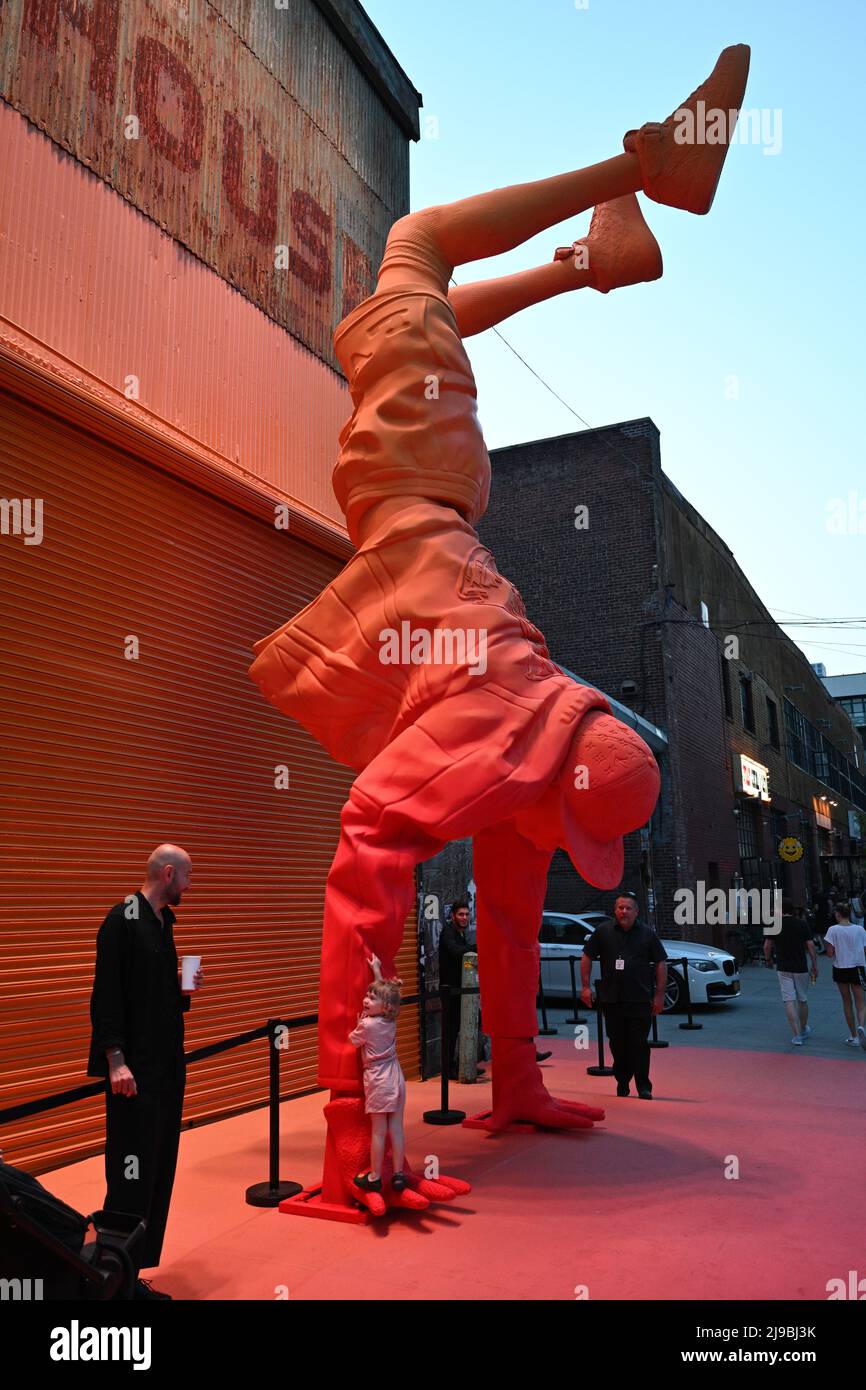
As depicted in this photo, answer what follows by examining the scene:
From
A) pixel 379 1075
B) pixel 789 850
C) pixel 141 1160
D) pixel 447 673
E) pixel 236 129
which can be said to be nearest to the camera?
pixel 141 1160

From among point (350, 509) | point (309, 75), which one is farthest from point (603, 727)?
point (309, 75)

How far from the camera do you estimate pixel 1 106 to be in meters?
6.44

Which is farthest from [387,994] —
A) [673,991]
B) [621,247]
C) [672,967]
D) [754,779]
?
[754,779]

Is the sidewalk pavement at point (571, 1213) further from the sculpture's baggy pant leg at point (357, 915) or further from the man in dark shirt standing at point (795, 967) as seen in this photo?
the man in dark shirt standing at point (795, 967)

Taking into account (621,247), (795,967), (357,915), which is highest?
(621,247)

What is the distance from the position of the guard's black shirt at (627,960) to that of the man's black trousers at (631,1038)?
11cm

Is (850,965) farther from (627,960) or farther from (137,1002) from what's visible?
(137,1002)

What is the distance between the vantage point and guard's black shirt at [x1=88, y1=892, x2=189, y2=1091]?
3.93m

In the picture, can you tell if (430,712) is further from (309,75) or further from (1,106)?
(309,75)

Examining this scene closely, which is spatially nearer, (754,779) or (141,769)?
(141,769)

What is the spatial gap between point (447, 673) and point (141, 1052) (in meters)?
2.48


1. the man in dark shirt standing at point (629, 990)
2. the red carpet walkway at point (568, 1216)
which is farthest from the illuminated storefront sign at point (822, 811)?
the red carpet walkway at point (568, 1216)

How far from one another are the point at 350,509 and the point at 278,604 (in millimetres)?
2576

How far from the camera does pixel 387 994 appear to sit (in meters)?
4.91
